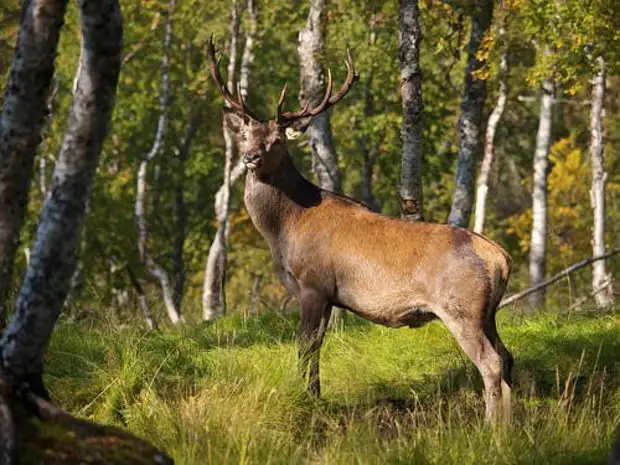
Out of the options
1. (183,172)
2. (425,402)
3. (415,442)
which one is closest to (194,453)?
(415,442)

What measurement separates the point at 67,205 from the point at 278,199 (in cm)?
408

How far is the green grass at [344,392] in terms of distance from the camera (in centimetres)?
650

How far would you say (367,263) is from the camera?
29.9 feet

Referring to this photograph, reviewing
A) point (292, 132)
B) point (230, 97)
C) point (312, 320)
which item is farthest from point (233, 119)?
point (312, 320)

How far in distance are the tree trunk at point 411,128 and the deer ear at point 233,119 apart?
2.13 m

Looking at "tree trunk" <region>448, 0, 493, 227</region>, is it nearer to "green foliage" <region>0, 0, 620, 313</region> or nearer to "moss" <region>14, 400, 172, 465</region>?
"green foliage" <region>0, 0, 620, 313</region>

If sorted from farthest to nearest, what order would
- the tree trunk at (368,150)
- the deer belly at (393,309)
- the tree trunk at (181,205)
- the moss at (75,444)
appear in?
the tree trunk at (181,205), the tree trunk at (368,150), the deer belly at (393,309), the moss at (75,444)

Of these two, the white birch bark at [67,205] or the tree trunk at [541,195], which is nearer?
the white birch bark at [67,205]

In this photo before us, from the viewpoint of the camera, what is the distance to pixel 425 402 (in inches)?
353

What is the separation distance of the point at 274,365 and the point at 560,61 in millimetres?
10523

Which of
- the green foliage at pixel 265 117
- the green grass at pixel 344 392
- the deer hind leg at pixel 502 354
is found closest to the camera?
the green grass at pixel 344 392

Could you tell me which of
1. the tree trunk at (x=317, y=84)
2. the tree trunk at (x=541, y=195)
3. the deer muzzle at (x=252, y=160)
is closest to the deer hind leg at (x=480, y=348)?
the deer muzzle at (x=252, y=160)

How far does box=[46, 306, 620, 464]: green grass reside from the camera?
6500mm

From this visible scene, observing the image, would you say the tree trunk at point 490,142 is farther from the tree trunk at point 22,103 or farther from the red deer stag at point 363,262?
the tree trunk at point 22,103
